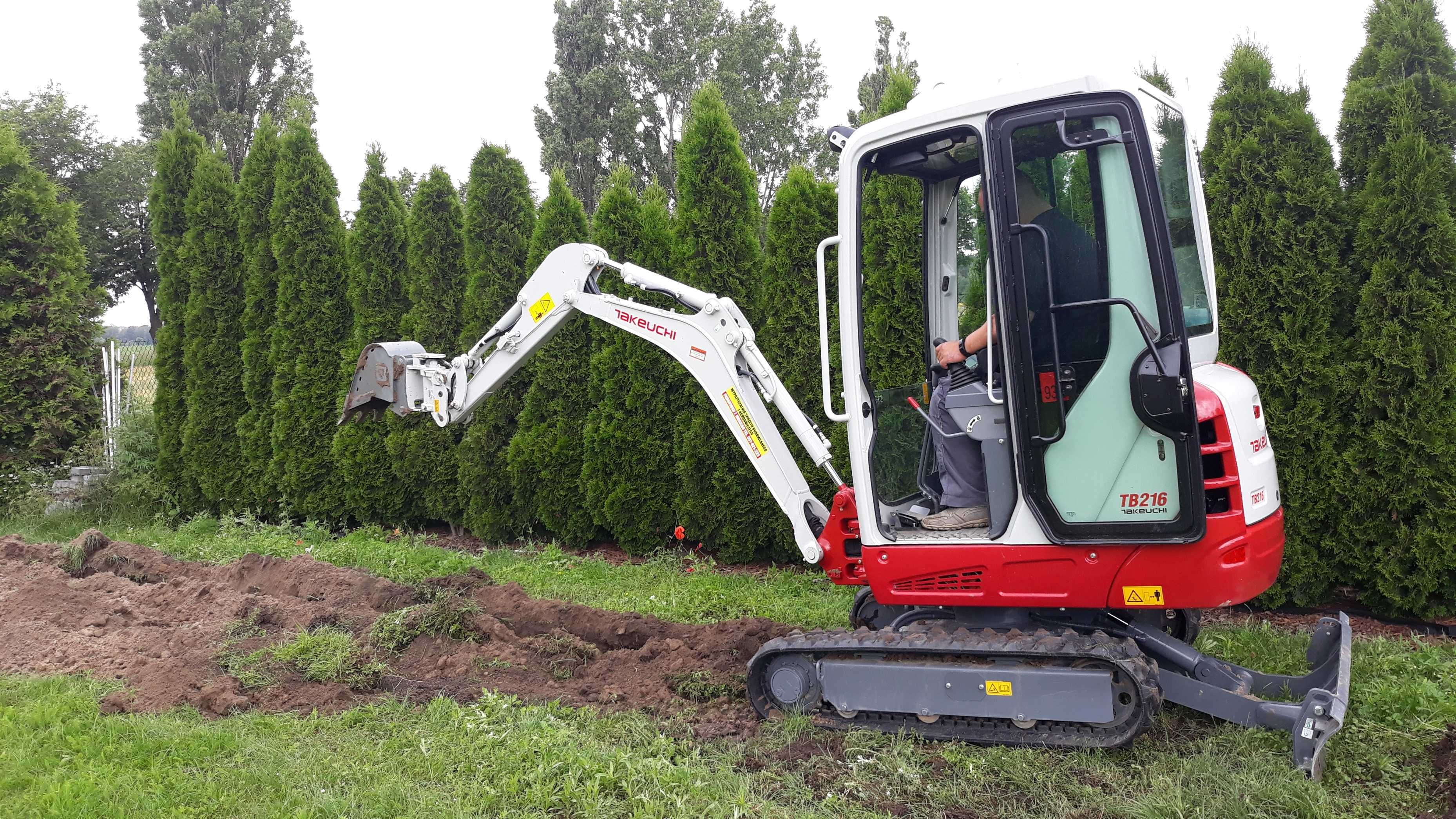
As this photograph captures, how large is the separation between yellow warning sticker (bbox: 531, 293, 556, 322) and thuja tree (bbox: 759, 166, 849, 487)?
2625 millimetres

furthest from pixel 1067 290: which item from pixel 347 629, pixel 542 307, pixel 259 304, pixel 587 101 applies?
pixel 587 101

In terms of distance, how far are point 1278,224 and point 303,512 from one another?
9.44 metres

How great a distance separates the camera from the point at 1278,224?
5758mm

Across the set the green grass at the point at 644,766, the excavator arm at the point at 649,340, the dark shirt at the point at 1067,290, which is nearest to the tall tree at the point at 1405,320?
the green grass at the point at 644,766

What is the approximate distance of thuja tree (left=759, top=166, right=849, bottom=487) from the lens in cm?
738

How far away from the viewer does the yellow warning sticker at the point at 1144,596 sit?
3.59 metres

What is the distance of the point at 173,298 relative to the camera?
10836mm

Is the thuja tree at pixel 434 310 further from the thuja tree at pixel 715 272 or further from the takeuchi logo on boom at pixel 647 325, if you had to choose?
the takeuchi logo on boom at pixel 647 325

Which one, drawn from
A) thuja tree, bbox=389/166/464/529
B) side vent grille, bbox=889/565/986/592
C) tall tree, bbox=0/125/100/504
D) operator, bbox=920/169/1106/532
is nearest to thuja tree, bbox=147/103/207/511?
tall tree, bbox=0/125/100/504

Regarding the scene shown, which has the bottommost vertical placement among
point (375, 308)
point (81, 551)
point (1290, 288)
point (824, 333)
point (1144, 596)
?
point (81, 551)

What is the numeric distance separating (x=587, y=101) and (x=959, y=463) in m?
28.1

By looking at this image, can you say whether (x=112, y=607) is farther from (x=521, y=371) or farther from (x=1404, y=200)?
(x=1404, y=200)

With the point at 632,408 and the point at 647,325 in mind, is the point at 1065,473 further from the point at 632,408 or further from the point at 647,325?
the point at 632,408

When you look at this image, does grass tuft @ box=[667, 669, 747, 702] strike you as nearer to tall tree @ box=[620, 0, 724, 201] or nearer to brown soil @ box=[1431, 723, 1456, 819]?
brown soil @ box=[1431, 723, 1456, 819]
